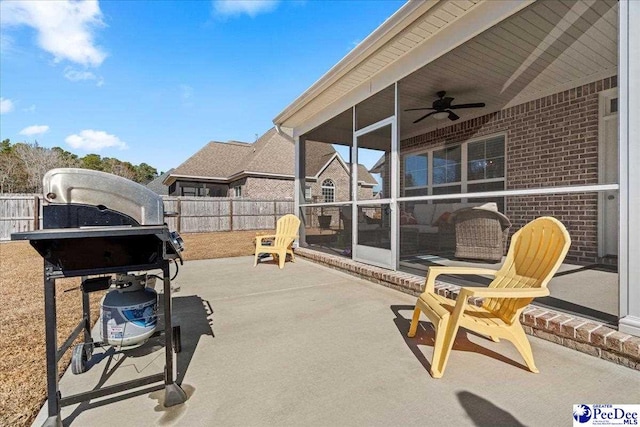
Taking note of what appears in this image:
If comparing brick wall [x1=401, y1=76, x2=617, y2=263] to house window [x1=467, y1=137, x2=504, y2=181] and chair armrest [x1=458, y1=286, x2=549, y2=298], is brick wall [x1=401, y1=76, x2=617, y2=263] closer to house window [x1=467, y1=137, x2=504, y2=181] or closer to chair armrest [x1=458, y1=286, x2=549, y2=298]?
house window [x1=467, y1=137, x2=504, y2=181]

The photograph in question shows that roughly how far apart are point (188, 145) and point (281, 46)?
1489 cm

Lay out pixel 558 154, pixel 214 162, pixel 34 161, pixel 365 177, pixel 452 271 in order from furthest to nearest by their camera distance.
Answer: pixel 34 161 < pixel 214 162 < pixel 365 177 < pixel 558 154 < pixel 452 271

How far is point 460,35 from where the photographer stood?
3.39 meters

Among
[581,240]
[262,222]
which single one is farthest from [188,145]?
[581,240]

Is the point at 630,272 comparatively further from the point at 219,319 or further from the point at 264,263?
the point at 264,263

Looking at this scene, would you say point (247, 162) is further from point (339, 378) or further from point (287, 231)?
point (339, 378)

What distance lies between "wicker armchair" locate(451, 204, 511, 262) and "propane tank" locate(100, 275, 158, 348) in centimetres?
425

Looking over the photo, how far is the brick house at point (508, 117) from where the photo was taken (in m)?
2.39

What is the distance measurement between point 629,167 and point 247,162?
17.0m

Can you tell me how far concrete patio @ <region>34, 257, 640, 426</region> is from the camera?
1.64 m

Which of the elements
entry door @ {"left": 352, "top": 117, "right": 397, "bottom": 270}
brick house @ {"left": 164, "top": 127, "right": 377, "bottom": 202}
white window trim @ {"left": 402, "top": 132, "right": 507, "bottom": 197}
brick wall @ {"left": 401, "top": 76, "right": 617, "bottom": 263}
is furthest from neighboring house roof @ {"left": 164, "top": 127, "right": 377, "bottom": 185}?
brick wall @ {"left": 401, "top": 76, "right": 617, "bottom": 263}

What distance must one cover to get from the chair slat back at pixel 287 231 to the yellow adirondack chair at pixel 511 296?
3.88 meters

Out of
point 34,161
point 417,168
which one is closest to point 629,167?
point 417,168

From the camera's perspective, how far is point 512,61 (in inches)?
170
